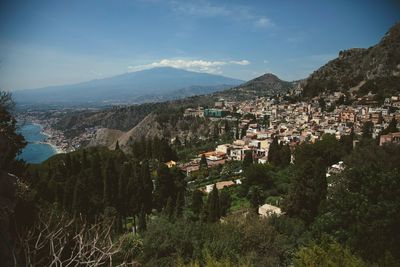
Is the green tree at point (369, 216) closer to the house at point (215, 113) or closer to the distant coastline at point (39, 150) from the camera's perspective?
the house at point (215, 113)

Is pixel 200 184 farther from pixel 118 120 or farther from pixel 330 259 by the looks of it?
pixel 118 120

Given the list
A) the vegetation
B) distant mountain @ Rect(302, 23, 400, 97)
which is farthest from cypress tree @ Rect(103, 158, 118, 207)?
distant mountain @ Rect(302, 23, 400, 97)

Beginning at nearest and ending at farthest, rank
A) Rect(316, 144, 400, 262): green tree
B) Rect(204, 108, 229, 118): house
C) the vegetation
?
1. the vegetation
2. Rect(316, 144, 400, 262): green tree
3. Rect(204, 108, 229, 118): house

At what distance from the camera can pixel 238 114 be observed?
3391 inches

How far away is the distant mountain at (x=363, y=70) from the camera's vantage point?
2820 inches

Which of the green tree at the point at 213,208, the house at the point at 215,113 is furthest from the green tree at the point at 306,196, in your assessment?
the house at the point at 215,113

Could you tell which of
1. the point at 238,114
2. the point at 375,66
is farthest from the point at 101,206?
the point at 375,66

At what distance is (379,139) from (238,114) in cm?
5333

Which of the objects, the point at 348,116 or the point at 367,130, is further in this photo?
the point at 348,116

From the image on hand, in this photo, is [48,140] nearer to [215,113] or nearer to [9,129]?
[215,113]

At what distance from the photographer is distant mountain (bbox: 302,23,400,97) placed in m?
71.6

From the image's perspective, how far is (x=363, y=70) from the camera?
80500 mm

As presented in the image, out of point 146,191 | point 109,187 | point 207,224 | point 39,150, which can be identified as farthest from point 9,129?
point 39,150

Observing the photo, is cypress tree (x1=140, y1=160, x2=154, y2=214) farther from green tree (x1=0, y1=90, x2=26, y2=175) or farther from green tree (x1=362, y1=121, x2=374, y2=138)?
green tree (x1=362, y1=121, x2=374, y2=138)
